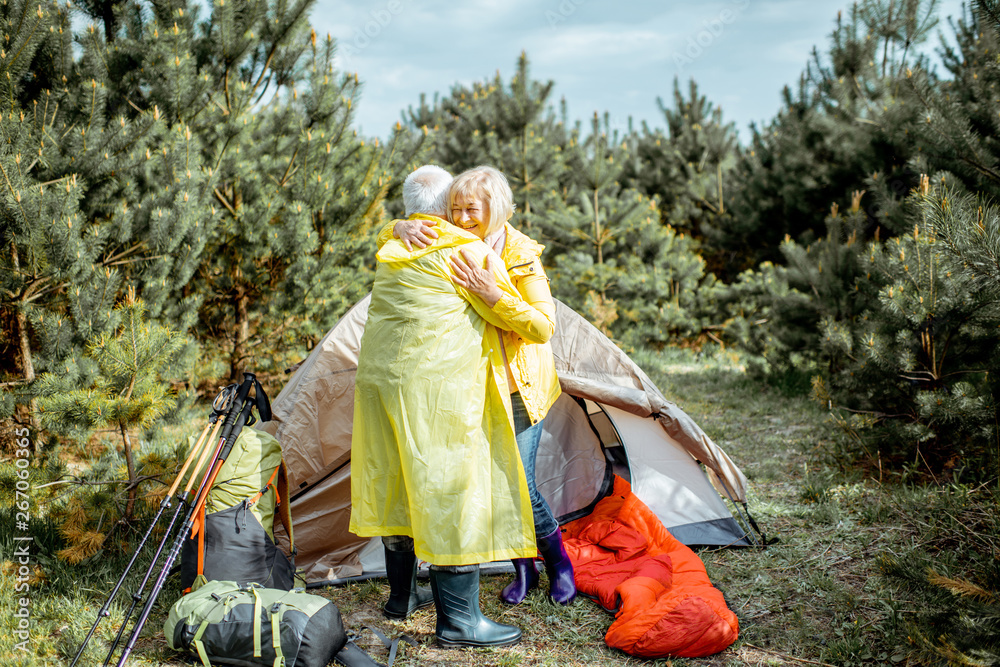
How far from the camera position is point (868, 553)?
3.02m

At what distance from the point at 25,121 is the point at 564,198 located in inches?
313

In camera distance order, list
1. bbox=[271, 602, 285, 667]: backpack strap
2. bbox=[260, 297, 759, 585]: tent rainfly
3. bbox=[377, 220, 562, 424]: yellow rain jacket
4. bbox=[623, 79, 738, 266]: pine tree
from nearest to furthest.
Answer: bbox=[271, 602, 285, 667]: backpack strap, bbox=[377, 220, 562, 424]: yellow rain jacket, bbox=[260, 297, 759, 585]: tent rainfly, bbox=[623, 79, 738, 266]: pine tree

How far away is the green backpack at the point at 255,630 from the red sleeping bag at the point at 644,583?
103cm

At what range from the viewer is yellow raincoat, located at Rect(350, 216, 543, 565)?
85.0 inches

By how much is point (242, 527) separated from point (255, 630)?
1.57 feet

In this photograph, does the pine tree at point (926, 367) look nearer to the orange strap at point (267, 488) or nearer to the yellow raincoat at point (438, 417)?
the yellow raincoat at point (438, 417)

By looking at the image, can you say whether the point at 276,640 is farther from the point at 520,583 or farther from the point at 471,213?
the point at 471,213

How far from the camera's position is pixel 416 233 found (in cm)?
222

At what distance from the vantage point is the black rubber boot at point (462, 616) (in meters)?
2.30

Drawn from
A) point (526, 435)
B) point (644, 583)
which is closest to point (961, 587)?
point (644, 583)

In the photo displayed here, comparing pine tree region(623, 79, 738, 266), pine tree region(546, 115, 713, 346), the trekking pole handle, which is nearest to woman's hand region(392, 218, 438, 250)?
the trekking pole handle

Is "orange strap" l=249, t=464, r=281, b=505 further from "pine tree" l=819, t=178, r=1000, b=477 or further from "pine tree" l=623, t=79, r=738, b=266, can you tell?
"pine tree" l=623, t=79, r=738, b=266

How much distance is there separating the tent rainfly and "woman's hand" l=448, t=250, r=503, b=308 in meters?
1.05

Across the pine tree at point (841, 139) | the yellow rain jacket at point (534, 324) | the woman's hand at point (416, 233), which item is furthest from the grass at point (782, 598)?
the pine tree at point (841, 139)
